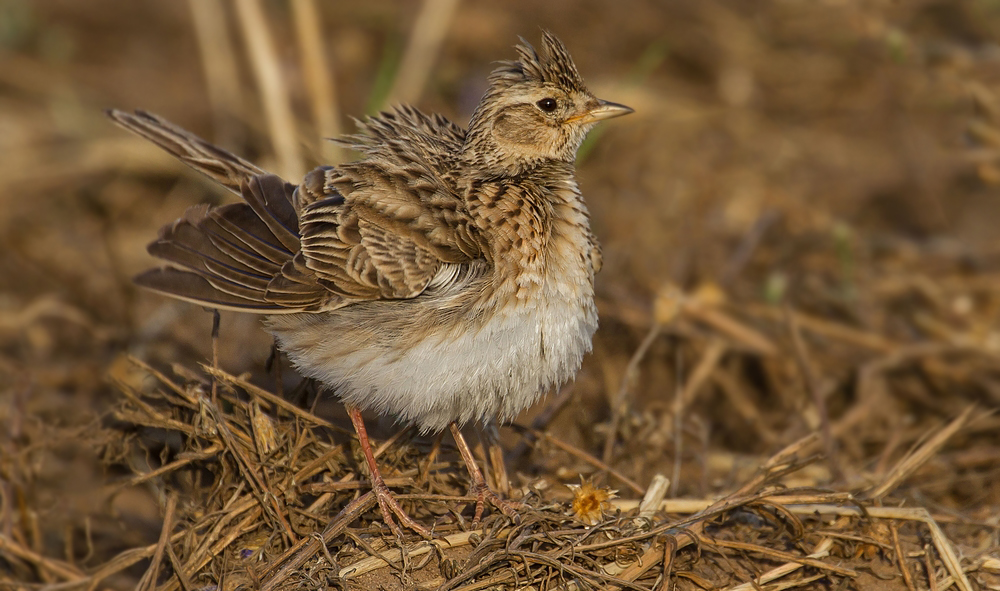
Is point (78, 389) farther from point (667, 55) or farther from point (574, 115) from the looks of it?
point (667, 55)

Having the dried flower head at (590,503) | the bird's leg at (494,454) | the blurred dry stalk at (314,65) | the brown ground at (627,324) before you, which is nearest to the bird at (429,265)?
the bird's leg at (494,454)

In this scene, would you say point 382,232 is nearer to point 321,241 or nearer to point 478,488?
point 321,241

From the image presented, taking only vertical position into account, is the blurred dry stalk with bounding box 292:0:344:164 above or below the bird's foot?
above

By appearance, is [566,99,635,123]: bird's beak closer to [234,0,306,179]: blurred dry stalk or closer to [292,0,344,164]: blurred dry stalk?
[234,0,306,179]: blurred dry stalk

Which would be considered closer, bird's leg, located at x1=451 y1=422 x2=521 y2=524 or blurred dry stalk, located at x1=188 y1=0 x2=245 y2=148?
bird's leg, located at x1=451 y1=422 x2=521 y2=524

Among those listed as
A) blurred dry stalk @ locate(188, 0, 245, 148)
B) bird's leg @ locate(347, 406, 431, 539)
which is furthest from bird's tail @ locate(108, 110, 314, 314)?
blurred dry stalk @ locate(188, 0, 245, 148)

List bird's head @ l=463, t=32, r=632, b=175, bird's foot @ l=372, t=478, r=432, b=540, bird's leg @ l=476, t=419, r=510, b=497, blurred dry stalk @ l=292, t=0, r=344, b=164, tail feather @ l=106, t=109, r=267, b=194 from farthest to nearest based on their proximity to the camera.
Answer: blurred dry stalk @ l=292, t=0, r=344, b=164
tail feather @ l=106, t=109, r=267, b=194
bird's head @ l=463, t=32, r=632, b=175
bird's leg @ l=476, t=419, r=510, b=497
bird's foot @ l=372, t=478, r=432, b=540
